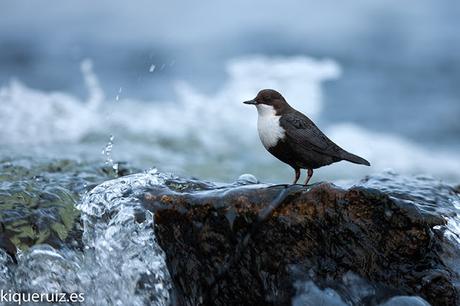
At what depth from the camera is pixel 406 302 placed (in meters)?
4.20

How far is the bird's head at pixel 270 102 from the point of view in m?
5.20

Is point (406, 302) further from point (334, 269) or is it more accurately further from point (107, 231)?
point (107, 231)

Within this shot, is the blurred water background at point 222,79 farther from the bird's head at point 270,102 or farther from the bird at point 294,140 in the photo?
the bird at point 294,140

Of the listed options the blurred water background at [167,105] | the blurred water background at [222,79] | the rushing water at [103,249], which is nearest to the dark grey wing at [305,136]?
the rushing water at [103,249]

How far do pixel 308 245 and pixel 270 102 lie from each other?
1.29 m

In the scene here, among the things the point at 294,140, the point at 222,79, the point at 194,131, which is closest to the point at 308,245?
the point at 294,140

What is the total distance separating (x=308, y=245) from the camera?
14.1 feet

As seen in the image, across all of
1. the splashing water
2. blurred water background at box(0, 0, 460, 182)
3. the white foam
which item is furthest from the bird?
the white foam

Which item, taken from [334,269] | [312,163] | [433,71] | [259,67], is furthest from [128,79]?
[334,269]

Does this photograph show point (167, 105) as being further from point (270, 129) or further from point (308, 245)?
point (308, 245)

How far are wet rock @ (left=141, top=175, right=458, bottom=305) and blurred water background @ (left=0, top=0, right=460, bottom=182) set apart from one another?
3.86 metres

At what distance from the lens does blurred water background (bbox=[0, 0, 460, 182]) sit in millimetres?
10008

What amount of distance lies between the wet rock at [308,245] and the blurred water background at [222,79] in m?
3.86

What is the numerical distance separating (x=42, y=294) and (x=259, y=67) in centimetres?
928
